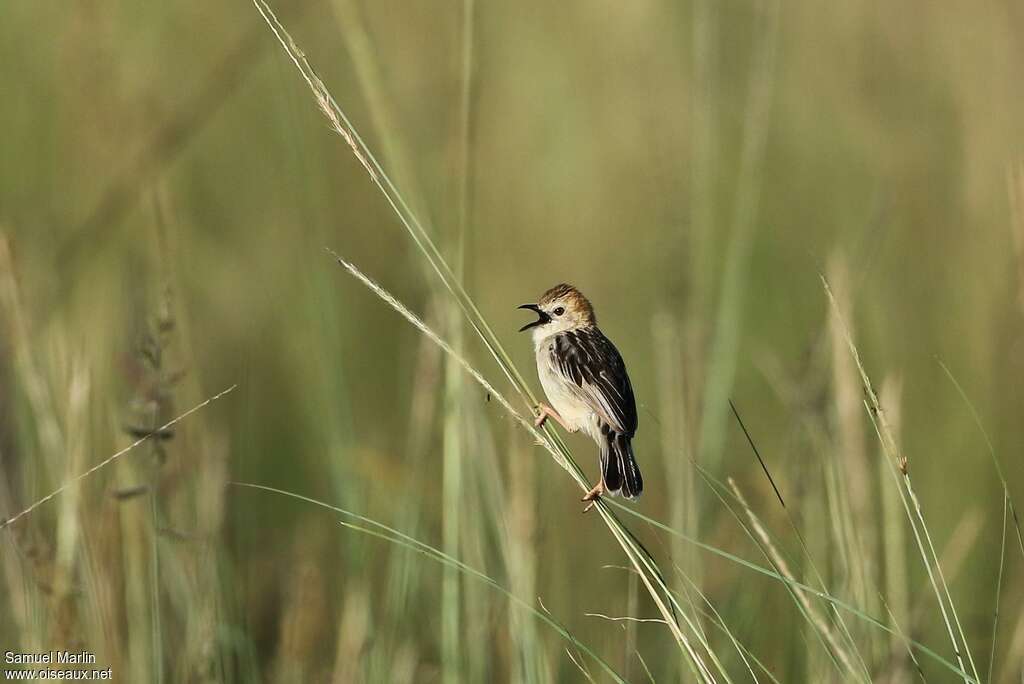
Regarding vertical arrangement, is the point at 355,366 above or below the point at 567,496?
above

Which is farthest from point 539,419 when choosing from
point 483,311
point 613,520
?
point 483,311

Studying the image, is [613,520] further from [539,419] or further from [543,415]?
[543,415]

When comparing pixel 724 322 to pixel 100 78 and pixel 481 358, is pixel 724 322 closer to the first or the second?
pixel 481 358

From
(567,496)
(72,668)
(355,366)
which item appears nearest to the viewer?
(72,668)

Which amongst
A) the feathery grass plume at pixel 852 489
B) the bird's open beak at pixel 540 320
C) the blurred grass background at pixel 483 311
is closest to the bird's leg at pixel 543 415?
the blurred grass background at pixel 483 311

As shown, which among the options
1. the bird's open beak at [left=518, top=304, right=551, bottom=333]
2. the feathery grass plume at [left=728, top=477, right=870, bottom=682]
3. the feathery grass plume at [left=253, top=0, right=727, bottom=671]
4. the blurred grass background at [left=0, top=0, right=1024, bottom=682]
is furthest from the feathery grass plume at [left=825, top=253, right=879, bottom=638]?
the bird's open beak at [left=518, top=304, right=551, bottom=333]

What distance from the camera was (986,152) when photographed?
254 inches

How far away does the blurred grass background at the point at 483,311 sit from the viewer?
297 cm

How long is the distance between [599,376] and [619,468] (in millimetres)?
275

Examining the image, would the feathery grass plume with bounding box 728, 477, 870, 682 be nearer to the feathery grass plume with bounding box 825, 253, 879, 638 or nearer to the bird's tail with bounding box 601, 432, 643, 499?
the feathery grass plume with bounding box 825, 253, 879, 638

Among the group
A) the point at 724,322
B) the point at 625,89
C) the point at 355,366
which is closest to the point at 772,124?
the point at 625,89

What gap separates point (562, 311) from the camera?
157 inches

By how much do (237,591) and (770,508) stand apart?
1.72 metres

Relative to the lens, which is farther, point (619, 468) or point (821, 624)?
point (619, 468)
